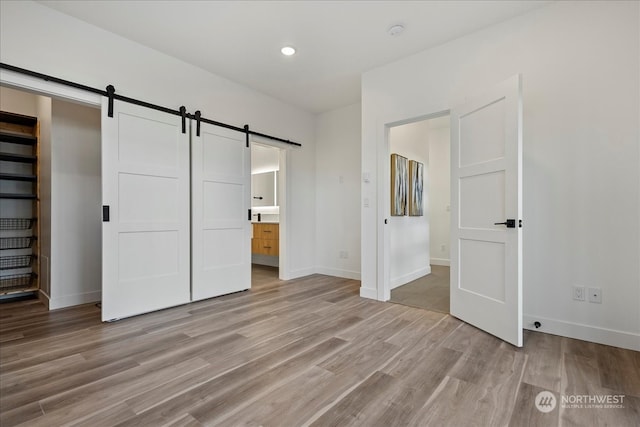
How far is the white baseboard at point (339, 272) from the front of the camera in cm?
478

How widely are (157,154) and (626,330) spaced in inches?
170

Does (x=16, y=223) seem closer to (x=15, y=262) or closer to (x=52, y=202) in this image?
(x=15, y=262)

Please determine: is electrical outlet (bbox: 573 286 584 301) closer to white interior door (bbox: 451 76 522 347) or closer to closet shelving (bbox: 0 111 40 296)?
white interior door (bbox: 451 76 522 347)

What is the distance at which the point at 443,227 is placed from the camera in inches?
245

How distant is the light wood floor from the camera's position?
1.50 m

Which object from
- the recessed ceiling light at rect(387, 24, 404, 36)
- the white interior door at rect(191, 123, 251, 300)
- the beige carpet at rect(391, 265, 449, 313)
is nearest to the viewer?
the recessed ceiling light at rect(387, 24, 404, 36)

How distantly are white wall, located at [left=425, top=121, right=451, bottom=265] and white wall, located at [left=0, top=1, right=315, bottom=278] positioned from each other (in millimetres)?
2678

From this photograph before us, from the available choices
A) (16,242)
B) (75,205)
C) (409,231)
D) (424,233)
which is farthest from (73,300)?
(424,233)

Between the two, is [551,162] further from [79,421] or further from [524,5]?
[79,421]

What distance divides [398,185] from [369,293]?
5.00 feet

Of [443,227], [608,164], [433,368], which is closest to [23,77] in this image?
[433,368]

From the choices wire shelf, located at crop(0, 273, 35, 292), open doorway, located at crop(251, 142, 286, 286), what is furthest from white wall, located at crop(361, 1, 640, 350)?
wire shelf, located at crop(0, 273, 35, 292)

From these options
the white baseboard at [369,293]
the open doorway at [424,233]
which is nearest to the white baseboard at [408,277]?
the open doorway at [424,233]

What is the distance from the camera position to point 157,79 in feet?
10.8
